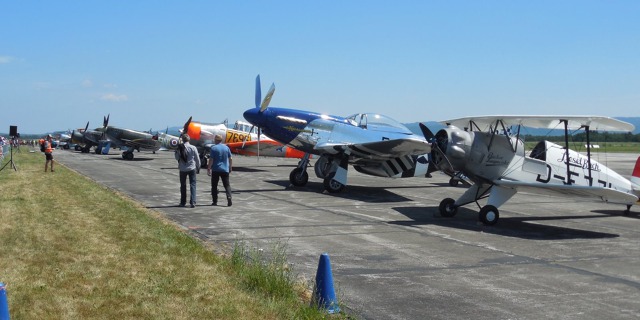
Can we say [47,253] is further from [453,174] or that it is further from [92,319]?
Result: [453,174]

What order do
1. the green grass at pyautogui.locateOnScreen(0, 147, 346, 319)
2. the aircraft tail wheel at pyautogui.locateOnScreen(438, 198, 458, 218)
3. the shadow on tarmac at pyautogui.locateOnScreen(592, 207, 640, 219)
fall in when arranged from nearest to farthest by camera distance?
the green grass at pyautogui.locateOnScreen(0, 147, 346, 319) < the aircraft tail wheel at pyautogui.locateOnScreen(438, 198, 458, 218) < the shadow on tarmac at pyautogui.locateOnScreen(592, 207, 640, 219)

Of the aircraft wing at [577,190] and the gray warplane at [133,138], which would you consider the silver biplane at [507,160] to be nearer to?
the aircraft wing at [577,190]

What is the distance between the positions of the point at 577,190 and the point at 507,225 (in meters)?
1.61

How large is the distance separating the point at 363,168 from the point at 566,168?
784 centimetres

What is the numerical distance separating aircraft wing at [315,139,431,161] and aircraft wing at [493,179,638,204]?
14.4 feet

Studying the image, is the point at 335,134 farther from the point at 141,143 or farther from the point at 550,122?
the point at 141,143

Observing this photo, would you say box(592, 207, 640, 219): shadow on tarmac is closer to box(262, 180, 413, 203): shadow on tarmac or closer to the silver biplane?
the silver biplane

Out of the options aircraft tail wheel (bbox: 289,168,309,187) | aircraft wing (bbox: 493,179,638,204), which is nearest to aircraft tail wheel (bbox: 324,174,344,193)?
aircraft tail wheel (bbox: 289,168,309,187)

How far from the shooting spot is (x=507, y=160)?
12.6 m

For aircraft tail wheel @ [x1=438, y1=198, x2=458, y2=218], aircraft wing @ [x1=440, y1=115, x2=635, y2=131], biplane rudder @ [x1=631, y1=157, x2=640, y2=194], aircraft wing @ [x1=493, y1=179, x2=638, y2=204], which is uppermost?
aircraft wing @ [x1=440, y1=115, x2=635, y2=131]

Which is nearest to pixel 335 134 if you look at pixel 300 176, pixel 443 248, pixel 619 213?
pixel 300 176

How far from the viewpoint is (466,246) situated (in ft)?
31.0

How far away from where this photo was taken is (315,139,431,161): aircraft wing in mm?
16703

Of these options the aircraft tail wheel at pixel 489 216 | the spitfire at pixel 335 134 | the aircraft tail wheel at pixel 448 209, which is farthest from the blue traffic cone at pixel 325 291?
the spitfire at pixel 335 134
